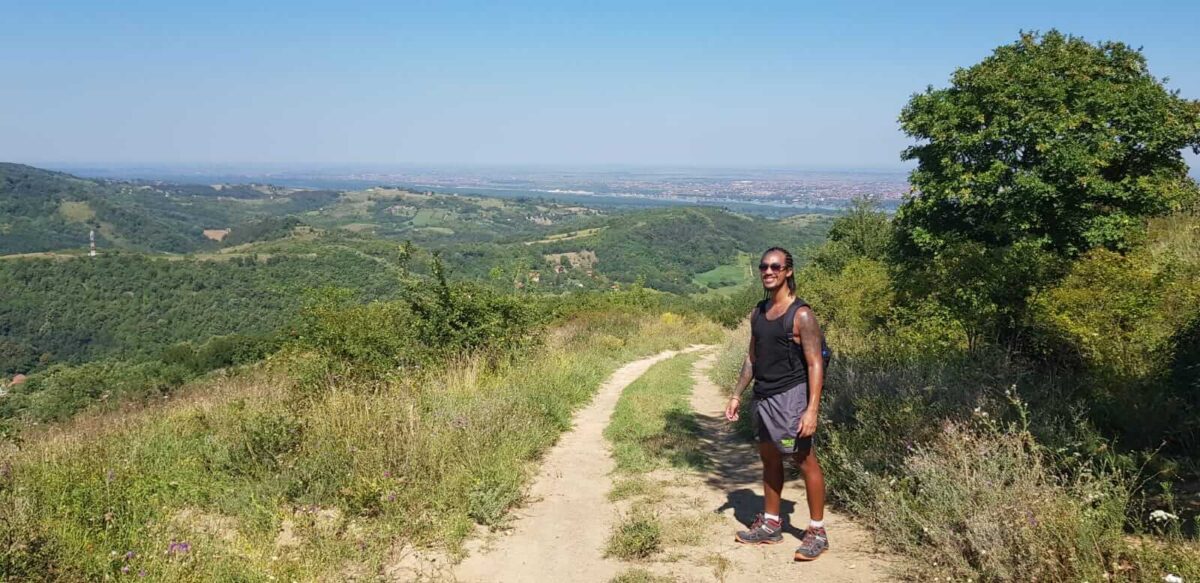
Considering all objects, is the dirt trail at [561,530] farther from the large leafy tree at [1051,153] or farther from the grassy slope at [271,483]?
the large leafy tree at [1051,153]

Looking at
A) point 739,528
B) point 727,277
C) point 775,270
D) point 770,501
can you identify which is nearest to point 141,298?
point 727,277

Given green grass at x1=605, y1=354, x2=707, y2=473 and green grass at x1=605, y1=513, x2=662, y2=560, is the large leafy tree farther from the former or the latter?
green grass at x1=605, y1=513, x2=662, y2=560

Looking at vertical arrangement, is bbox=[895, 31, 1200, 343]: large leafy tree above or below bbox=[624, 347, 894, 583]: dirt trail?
above

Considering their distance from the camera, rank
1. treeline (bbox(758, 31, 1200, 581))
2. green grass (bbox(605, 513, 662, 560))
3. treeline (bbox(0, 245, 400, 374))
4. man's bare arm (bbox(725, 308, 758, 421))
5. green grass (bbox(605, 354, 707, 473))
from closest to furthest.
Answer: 1. treeline (bbox(758, 31, 1200, 581))
2. green grass (bbox(605, 513, 662, 560))
3. man's bare arm (bbox(725, 308, 758, 421))
4. green grass (bbox(605, 354, 707, 473))
5. treeline (bbox(0, 245, 400, 374))

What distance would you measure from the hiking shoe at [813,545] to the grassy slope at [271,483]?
7.32ft

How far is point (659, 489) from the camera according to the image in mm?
5547

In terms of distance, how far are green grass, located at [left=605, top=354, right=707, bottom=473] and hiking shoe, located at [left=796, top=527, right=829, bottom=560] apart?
230cm

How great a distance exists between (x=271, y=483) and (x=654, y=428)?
4.47 metres

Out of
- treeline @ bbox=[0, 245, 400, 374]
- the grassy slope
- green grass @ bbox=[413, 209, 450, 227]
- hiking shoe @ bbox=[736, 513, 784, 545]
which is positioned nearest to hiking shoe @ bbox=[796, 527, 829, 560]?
hiking shoe @ bbox=[736, 513, 784, 545]

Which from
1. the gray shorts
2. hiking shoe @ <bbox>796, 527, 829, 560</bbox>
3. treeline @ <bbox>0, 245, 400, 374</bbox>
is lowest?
treeline @ <bbox>0, 245, 400, 374</bbox>

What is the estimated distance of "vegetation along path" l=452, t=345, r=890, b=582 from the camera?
388 centimetres

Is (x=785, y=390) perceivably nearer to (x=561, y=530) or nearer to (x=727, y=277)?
(x=561, y=530)

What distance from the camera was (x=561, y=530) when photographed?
15.7 feet

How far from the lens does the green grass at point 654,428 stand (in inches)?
254
